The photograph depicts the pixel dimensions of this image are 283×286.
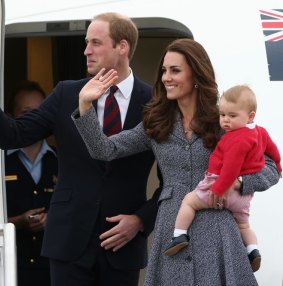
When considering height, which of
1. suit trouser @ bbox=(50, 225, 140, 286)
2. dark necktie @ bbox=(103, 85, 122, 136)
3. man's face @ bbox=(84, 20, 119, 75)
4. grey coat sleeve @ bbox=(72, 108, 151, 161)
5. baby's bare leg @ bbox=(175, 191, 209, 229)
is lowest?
suit trouser @ bbox=(50, 225, 140, 286)

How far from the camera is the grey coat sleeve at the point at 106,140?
4234mm

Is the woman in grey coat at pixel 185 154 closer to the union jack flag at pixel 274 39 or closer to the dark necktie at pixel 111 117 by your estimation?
the dark necktie at pixel 111 117

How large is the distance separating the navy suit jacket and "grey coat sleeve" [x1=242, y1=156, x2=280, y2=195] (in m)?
0.60

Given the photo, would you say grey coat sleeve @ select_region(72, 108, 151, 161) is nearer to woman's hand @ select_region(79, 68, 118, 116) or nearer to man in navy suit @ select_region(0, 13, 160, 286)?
woman's hand @ select_region(79, 68, 118, 116)

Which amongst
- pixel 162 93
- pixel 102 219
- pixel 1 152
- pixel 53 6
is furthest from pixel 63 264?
pixel 53 6

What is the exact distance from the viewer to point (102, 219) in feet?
15.0

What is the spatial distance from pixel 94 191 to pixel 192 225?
59cm

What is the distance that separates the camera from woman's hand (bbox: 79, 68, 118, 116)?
421cm

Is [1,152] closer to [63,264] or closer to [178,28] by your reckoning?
[63,264]

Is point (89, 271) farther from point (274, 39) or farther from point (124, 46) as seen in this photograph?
point (274, 39)

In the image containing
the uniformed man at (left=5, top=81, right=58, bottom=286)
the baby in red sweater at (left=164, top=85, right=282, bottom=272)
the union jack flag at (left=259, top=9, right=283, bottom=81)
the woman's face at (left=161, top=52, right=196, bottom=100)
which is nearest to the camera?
the baby in red sweater at (left=164, top=85, right=282, bottom=272)

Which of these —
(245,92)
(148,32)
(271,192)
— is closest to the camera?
(245,92)

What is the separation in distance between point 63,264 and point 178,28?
141cm

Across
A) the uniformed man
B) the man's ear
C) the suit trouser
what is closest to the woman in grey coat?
the man's ear
